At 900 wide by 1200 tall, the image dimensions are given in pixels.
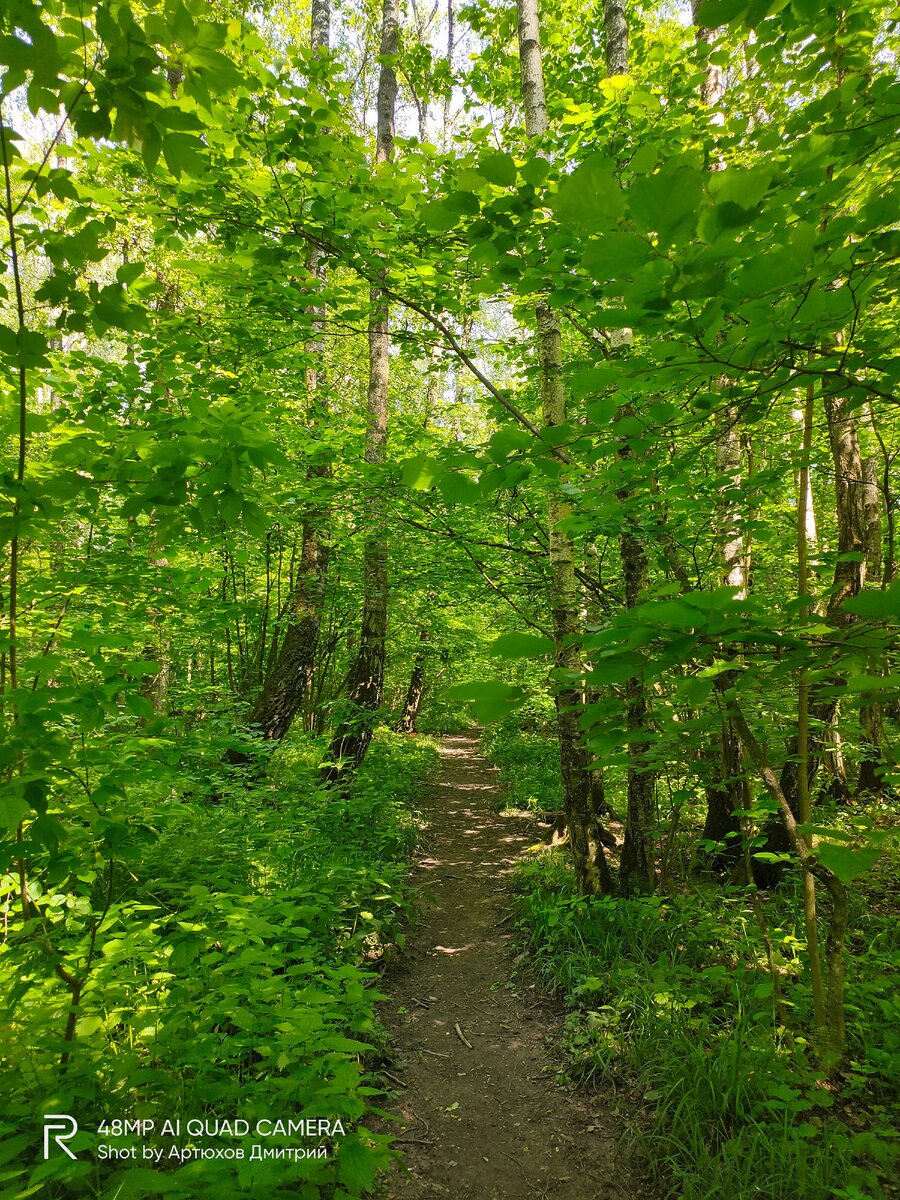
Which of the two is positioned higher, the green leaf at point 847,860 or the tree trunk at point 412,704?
the green leaf at point 847,860

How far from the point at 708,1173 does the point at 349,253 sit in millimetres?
4892

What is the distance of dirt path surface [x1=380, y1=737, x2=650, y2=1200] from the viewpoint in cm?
263

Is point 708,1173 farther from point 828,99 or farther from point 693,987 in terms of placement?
point 828,99

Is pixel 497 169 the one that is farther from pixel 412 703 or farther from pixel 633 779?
pixel 412 703

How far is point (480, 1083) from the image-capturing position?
3.24 meters

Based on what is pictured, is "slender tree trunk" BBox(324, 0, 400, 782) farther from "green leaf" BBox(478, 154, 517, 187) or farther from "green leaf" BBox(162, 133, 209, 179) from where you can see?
"green leaf" BBox(478, 154, 517, 187)

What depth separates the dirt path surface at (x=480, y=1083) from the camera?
263 centimetres

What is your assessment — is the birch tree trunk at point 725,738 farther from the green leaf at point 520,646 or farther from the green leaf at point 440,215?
the green leaf at point 520,646

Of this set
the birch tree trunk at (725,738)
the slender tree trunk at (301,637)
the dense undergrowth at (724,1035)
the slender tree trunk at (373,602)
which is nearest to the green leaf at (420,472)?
the birch tree trunk at (725,738)

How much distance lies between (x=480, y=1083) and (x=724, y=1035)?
1457 millimetres

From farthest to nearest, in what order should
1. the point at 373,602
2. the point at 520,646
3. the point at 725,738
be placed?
the point at 373,602, the point at 725,738, the point at 520,646

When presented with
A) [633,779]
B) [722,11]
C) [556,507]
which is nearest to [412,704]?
[633,779]

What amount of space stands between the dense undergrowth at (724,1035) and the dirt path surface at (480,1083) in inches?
8.7

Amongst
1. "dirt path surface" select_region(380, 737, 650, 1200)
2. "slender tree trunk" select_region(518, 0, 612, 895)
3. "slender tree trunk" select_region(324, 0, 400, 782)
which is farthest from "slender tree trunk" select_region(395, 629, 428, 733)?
"slender tree trunk" select_region(518, 0, 612, 895)
